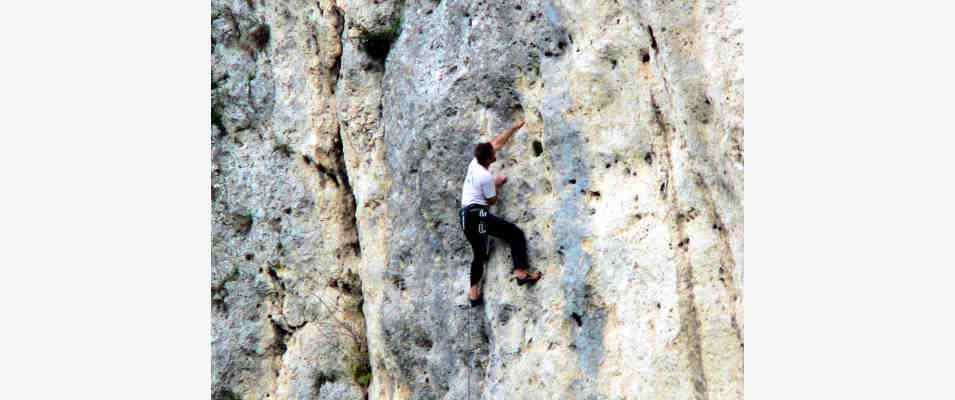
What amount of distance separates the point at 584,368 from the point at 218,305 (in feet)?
19.1

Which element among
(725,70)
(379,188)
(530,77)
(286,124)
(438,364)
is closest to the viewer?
(725,70)

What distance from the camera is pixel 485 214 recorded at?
39.7ft

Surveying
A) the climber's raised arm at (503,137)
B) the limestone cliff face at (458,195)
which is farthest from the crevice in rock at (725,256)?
the climber's raised arm at (503,137)

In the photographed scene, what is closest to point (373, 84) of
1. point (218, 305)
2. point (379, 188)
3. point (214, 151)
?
point (379, 188)

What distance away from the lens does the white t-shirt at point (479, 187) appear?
1209cm

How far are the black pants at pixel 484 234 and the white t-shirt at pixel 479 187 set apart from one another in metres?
0.07

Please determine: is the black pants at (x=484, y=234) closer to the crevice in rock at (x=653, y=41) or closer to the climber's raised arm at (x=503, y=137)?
the climber's raised arm at (x=503, y=137)

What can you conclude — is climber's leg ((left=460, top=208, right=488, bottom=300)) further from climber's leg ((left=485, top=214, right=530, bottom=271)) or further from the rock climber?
climber's leg ((left=485, top=214, right=530, bottom=271))

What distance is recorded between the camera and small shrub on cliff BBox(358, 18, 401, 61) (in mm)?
14047

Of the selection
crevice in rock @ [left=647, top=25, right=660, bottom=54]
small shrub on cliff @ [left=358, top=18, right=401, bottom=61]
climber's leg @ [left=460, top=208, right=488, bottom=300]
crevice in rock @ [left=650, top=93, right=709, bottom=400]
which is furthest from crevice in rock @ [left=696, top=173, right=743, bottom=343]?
small shrub on cliff @ [left=358, top=18, right=401, bottom=61]

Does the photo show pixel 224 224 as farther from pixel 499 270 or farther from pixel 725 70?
pixel 725 70

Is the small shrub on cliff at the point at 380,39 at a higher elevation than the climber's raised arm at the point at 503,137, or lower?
higher

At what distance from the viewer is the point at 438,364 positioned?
518 inches

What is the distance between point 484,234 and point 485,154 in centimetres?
85
